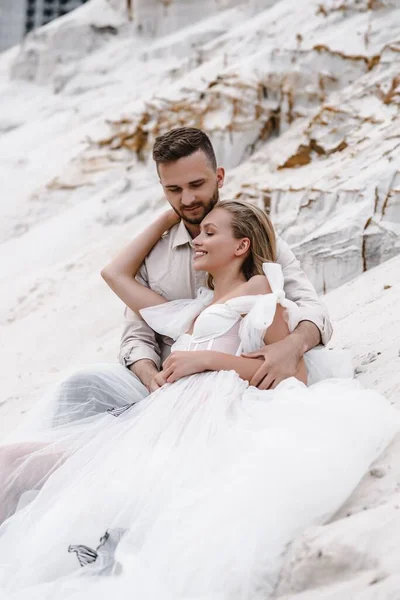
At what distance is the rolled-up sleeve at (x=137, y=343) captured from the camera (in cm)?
308

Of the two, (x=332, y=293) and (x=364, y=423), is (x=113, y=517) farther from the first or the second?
(x=332, y=293)

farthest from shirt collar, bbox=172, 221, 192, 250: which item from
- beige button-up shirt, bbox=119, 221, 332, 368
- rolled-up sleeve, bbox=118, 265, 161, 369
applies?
rolled-up sleeve, bbox=118, 265, 161, 369

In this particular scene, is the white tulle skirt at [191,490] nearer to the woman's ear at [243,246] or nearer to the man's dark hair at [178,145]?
the woman's ear at [243,246]

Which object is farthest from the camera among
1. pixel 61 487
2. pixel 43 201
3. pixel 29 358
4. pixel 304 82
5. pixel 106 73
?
pixel 106 73

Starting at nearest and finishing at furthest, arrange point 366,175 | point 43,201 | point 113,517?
point 113,517 < point 366,175 < point 43,201

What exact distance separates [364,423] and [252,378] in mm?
572

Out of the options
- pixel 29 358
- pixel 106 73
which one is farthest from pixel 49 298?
pixel 106 73

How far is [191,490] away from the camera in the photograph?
79.4 inches

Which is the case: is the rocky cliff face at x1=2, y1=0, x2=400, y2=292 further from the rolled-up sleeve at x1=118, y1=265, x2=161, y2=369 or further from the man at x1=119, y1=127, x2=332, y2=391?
the rolled-up sleeve at x1=118, y1=265, x2=161, y2=369

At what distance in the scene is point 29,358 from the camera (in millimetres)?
6234

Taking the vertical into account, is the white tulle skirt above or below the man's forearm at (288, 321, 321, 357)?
above

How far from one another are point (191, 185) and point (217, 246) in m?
0.34

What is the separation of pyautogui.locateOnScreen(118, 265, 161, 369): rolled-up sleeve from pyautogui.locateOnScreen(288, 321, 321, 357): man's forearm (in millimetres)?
652

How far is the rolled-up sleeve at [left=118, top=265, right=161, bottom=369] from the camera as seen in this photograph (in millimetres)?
3080
